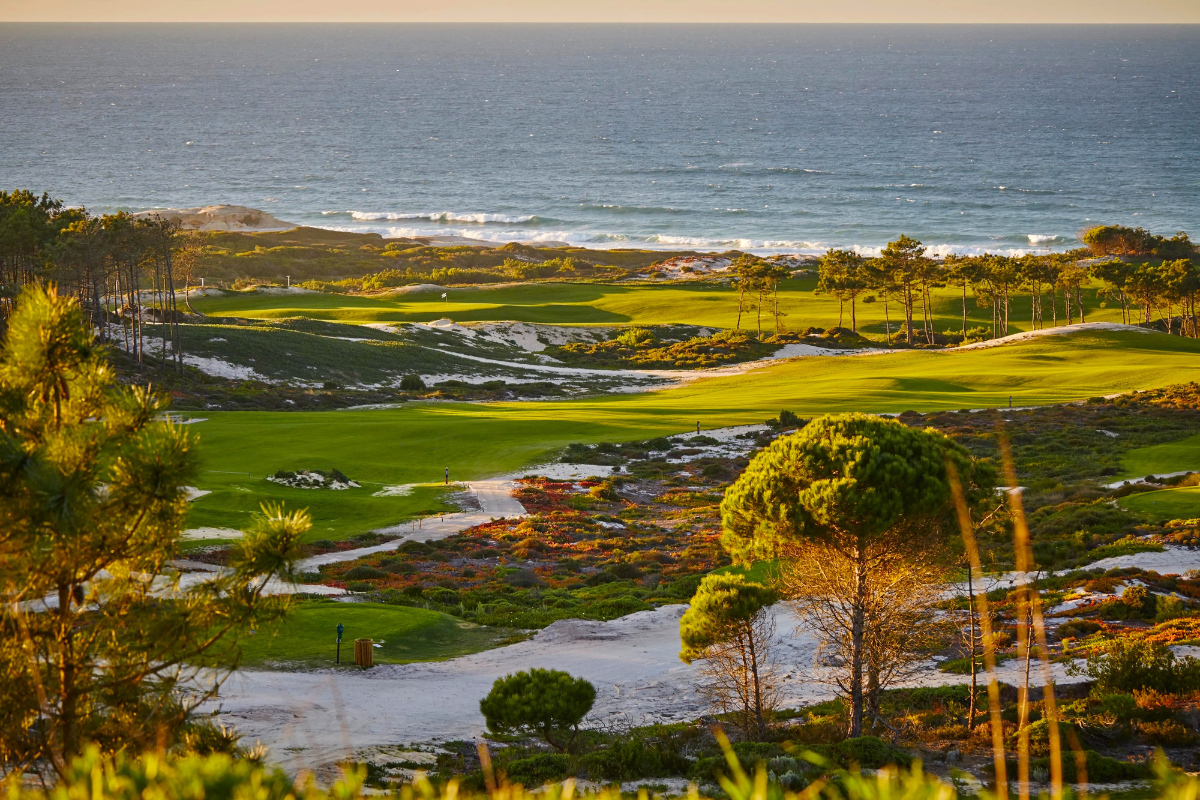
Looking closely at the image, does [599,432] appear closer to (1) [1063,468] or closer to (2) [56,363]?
(1) [1063,468]

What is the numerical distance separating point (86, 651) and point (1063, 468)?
4231cm

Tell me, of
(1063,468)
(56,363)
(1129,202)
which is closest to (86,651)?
(56,363)

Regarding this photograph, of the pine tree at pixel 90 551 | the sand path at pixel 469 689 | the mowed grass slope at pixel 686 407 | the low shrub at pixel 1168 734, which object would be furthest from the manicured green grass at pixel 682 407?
the pine tree at pixel 90 551

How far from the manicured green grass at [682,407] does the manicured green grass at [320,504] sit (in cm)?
262

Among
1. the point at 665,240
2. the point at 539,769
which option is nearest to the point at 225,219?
the point at 665,240

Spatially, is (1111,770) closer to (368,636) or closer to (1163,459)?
(368,636)

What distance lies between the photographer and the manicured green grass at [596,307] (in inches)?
3718

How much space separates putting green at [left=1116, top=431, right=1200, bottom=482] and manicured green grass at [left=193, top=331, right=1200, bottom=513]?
12313mm

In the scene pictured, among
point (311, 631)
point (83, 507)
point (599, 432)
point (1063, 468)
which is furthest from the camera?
point (599, 432)

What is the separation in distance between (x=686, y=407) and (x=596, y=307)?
40.7m

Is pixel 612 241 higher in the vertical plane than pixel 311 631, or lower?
higher

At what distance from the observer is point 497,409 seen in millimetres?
61812

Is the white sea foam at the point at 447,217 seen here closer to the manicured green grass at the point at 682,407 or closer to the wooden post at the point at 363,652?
the manicured green grass at the point at 682,407

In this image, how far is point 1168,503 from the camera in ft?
116
